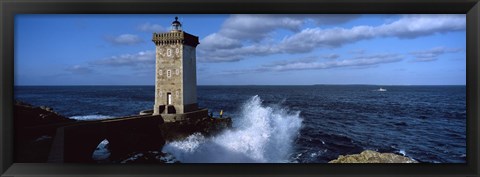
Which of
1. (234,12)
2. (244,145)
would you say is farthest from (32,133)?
(234,12)

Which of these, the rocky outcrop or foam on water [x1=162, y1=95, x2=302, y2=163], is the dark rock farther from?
the rocky outcrop

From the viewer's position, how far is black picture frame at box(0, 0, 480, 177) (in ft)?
10.3

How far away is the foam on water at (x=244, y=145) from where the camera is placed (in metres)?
7.52

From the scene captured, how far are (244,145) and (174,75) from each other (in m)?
3.66

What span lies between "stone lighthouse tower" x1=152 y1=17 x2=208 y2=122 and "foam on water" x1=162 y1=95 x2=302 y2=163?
1.00m

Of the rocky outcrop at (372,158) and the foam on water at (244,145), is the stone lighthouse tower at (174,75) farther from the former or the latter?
the rocky outcrop at (372,158)

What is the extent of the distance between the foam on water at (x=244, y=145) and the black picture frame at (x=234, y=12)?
148 inches

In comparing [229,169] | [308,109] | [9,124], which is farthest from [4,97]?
[308,109]

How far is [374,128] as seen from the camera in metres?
9.20

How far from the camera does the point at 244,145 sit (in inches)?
305

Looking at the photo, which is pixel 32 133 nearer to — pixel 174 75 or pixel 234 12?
pixel 174 75

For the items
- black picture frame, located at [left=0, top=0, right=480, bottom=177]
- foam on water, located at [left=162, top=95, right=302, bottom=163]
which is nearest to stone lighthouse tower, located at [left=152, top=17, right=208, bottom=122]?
foam on water, located at [left=162, top=95, right=302, bottom=163]

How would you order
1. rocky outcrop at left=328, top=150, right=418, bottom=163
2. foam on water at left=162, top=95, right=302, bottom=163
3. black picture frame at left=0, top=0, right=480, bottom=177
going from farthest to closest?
foam on water at left=162, top=95, right=302, bottom=163
rocky outcrop at left=328, top=150, right=418, bottom=163
black picture frame at left=0, top=0, right=480, bottom=177

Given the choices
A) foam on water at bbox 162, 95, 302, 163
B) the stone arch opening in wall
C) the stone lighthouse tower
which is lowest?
the stone arch opening in wall
